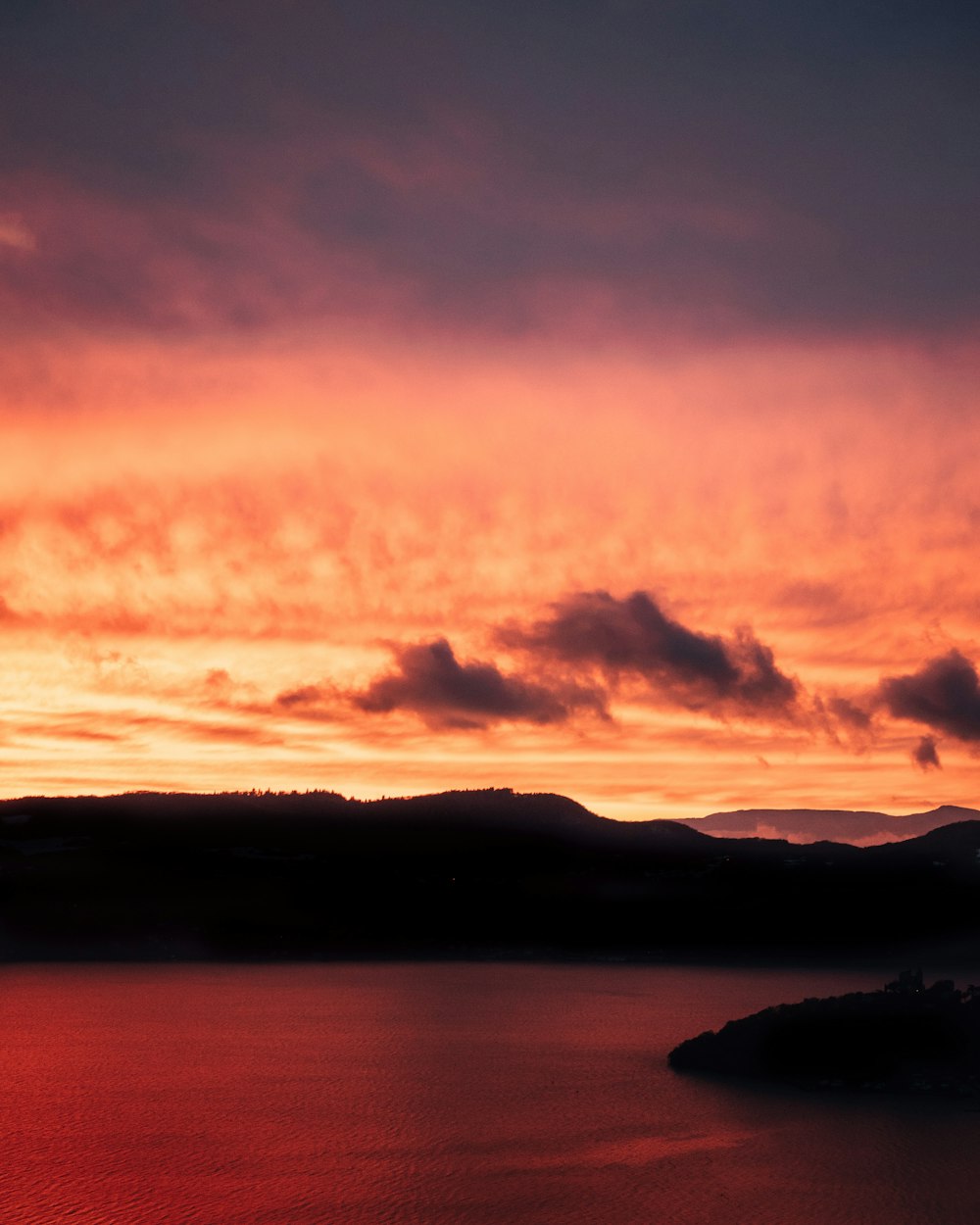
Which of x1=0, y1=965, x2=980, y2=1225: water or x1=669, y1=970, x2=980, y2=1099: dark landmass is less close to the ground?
x1=669, y1=970, x2=980, y2=1099: dark landmass

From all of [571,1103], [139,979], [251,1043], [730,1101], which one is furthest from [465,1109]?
[139,979]

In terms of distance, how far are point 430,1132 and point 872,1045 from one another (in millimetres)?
31040

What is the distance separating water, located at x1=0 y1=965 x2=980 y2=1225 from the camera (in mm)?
51156

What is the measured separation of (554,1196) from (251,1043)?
5409 centimetres

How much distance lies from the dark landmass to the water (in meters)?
3.50

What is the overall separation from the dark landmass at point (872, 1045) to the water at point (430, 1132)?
138 inches

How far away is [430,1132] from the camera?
2598 inches

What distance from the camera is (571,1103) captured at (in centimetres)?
7381

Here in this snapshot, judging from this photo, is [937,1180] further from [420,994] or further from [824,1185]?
[420,994]

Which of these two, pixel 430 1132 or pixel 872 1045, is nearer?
pixel 430 1132

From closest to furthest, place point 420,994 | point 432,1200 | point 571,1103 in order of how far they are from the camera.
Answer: point 432,1200
point 571,1103
point 420,994

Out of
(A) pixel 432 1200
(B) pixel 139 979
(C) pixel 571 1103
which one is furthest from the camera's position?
(B) pixel 139 979

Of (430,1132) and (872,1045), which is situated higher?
(872,1045)

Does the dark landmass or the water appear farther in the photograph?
the dark landmass
